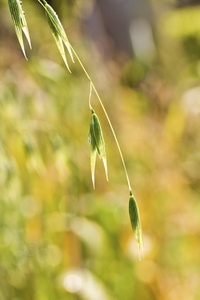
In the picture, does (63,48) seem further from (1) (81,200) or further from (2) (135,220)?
(1) (81,200)

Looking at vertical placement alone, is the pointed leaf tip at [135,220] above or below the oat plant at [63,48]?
below

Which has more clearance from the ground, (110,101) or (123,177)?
(110,101)

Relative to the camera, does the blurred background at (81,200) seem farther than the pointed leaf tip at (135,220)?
Yes

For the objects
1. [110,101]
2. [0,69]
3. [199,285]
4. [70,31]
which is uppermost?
[70,31]

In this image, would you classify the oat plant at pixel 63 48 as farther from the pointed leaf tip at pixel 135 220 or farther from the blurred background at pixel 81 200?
the blurred background at pixel 81 200

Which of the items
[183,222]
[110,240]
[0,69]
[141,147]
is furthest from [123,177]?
[0,69]

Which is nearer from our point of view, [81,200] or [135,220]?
[135,220]

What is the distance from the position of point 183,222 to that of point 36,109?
0.65m

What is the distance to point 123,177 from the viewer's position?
1696mm

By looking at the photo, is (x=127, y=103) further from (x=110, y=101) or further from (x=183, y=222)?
(x=183, y=222)

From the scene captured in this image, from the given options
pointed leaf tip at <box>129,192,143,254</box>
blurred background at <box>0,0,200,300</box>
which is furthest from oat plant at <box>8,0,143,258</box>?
blurred background at <box>0,0,200,300</box>

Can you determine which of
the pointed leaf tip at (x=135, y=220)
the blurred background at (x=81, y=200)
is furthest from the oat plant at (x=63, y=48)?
the blurred background at (x=81, y=200)

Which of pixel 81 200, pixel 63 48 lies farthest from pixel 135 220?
pixel 81 200

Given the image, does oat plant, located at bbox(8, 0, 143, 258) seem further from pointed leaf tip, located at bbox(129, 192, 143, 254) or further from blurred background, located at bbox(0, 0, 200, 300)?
blurred background, located at bbox(0, 0, 200, 300)
